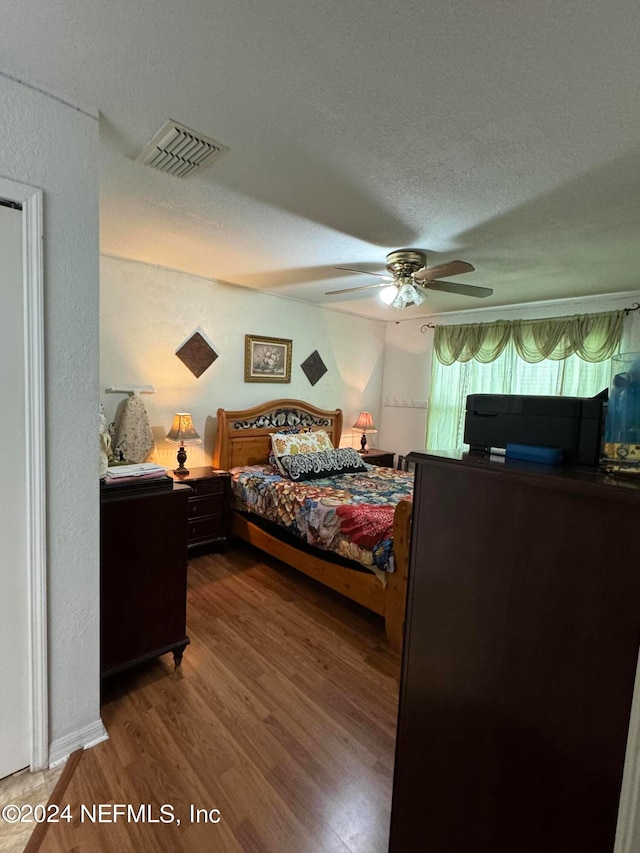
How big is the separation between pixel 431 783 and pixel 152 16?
215cm

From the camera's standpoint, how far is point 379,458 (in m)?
4.69

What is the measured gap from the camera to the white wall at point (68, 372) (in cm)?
130

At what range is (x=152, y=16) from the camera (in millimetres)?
1024

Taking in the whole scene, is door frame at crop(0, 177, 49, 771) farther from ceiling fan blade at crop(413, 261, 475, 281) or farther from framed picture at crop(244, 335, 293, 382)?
framed picture at crop(244, 335, 293, 382)

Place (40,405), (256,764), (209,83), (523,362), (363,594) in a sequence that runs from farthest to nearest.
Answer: (523,362)
(363,594)
(256,764)
(40,405)
(209,83)

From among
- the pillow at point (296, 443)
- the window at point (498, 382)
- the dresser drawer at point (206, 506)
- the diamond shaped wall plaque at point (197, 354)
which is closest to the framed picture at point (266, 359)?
the diamond shaped wall plaque at point (197, 354)

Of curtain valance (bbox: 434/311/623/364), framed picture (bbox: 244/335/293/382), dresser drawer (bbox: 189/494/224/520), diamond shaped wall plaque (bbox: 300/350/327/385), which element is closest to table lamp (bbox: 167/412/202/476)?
dresser drawer (bbox: 189/494/224/520)

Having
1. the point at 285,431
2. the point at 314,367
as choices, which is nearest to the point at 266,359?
the point at 314,367

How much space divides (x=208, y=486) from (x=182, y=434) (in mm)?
490

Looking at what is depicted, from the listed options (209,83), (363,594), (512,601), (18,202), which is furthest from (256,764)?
(209,83)

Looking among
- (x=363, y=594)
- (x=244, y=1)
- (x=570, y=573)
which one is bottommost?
(x=363, y=594)

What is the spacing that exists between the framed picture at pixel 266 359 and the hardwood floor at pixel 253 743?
2276 mm

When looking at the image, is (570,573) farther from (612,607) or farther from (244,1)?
(244,1)

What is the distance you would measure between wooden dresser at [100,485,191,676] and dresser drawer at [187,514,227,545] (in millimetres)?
1240
